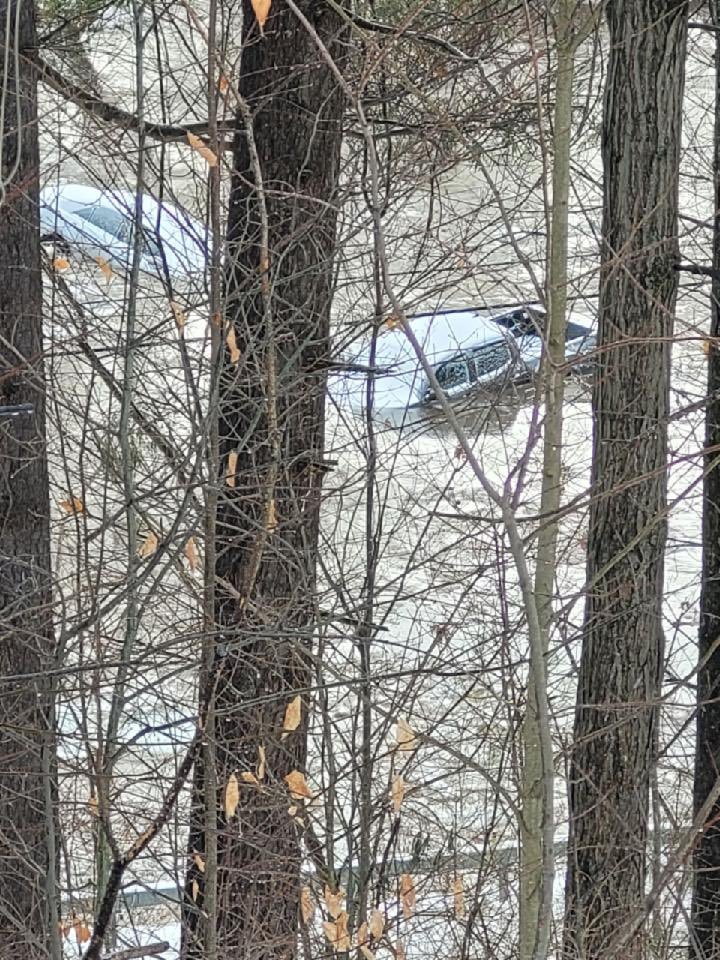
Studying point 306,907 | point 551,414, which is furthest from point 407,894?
point 551,414

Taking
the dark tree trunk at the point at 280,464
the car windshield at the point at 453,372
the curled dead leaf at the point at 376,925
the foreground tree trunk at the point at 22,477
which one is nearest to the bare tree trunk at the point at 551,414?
the dark tree trunk at the point at 280,464

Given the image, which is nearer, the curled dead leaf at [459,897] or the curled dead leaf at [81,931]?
the curled dead leaf at [81,931]

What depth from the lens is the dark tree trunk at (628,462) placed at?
18.2ft

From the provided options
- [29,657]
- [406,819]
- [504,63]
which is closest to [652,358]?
[504,63]

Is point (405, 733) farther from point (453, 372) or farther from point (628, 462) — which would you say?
point (453, 372)

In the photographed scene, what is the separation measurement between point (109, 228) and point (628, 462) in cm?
256

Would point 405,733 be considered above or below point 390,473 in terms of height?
below

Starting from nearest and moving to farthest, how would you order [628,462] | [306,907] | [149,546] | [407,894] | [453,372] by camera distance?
1. [149,546]
2. [407,894]
3. [306,907]
4. [628,462]
5. [453,372]

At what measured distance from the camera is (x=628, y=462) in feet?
A: 18.6

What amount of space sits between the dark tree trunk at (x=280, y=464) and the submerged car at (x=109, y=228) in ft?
0.80

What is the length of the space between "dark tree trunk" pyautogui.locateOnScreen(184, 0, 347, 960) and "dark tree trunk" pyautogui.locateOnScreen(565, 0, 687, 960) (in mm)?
1223

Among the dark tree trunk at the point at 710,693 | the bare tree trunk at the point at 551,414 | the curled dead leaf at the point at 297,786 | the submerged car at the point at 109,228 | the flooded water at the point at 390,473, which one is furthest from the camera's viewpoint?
the dark tree trunk at the point at 710,693

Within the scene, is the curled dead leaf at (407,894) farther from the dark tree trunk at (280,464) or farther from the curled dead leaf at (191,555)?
the curled dead leaf at (191,555)

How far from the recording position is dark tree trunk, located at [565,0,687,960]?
18.2ft
